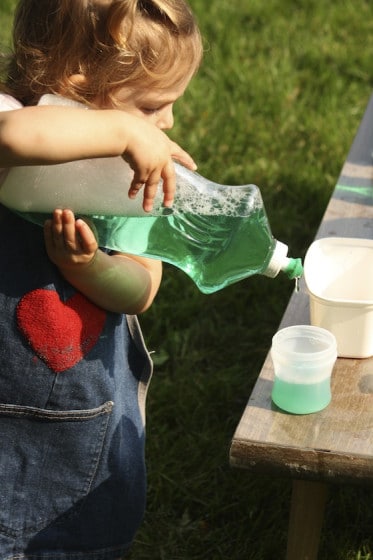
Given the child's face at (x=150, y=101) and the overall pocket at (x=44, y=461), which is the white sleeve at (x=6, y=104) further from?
the overall pocket at (x=44, y=461)

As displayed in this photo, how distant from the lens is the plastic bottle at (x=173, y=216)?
183 cm

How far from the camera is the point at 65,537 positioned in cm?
225

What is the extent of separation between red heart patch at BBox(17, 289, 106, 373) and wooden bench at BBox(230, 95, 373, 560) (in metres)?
0.37

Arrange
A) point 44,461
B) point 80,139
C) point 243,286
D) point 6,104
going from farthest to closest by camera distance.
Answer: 1. point 243,286
2. point 44,461
3. point 6,104
4. point 80,139

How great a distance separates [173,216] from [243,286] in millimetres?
1783

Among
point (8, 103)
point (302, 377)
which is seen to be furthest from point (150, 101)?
point (302, 377)

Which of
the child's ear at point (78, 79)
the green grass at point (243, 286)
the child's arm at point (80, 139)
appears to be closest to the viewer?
the child's arm at point (80, 139)

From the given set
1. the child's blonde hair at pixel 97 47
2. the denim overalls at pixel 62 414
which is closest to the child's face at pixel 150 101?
the child's blonde hair at pixel 97 47

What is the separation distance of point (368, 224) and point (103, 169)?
1102 millimetres

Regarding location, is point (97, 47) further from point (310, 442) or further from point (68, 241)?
point (310, 442)

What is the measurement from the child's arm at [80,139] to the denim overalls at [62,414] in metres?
0.36

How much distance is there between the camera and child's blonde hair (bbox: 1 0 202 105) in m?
1.87

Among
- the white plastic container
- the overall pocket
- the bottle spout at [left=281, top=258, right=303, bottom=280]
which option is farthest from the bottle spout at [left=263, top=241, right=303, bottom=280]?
the overall pocket

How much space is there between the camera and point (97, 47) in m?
1.89
